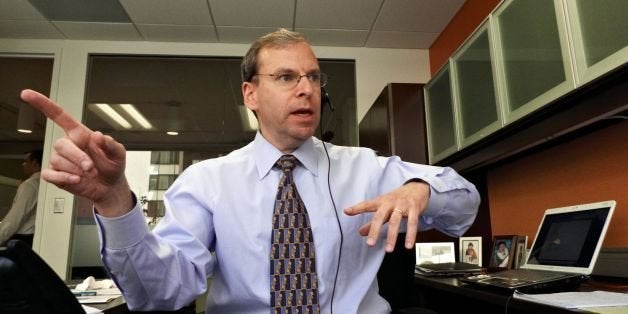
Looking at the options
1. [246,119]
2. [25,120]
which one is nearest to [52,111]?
[246,119]

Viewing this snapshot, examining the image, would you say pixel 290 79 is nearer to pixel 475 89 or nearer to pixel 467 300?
pixel 475 89

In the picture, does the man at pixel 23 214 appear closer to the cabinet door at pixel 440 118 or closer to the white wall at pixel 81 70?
the white wall at pixel 81 70

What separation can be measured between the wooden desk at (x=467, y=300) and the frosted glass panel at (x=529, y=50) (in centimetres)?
79

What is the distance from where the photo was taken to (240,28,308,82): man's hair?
49.3 inches

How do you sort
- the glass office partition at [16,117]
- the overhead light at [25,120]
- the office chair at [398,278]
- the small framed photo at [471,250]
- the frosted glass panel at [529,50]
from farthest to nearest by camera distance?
the overhead light at [25,120]
the glass office partition at [16,117]
the small framed photo at [471,250]
the frosted glass panel at [529,50]
the office chair at [398,278]

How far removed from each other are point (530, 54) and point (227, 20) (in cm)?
225

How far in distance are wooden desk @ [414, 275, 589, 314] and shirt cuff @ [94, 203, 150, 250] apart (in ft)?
3.06

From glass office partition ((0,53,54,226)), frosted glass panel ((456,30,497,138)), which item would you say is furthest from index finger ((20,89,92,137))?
glass office partition ((0,53,54,226))

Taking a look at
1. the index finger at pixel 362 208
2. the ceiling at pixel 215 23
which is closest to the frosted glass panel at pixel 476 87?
the ceiling at pixel 215 23

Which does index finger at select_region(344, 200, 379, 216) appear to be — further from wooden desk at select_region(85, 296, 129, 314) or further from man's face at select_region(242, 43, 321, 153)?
wooden desk at select_region(85, 296, 129, 314)

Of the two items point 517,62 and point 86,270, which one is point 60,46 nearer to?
point 86,270

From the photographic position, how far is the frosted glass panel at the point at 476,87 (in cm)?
197

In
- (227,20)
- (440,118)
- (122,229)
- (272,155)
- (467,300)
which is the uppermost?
(227,20)

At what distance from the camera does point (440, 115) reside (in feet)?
8.41
